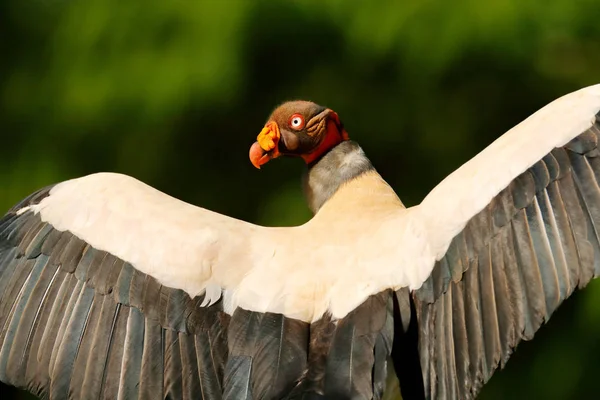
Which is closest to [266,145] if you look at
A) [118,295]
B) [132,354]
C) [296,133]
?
[296,133]

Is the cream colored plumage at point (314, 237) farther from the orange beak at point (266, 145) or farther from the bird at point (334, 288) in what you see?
the orange beak at point (266, 145)

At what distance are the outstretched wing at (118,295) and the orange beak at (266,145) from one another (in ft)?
1.39

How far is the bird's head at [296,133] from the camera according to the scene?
3.44m

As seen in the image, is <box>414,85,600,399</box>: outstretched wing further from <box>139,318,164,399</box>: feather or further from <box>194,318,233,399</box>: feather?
<box>139,318,164,399</box>: feather

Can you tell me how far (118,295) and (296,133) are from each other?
0.85 meters

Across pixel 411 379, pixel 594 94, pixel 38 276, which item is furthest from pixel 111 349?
pixel 594 94

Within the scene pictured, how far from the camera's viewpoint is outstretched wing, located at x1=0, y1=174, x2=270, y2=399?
285cm

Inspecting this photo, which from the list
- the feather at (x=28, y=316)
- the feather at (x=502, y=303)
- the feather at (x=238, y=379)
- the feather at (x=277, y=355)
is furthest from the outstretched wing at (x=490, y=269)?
the feather at (x=28, y=316)

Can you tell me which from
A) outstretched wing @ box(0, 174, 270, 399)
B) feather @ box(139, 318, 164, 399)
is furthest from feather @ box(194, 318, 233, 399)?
feather @ box(139, 318, 164, 399)

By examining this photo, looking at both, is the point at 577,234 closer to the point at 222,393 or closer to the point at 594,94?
the point at 594,94

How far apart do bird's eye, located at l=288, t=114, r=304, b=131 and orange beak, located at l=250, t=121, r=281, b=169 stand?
49 millimetres

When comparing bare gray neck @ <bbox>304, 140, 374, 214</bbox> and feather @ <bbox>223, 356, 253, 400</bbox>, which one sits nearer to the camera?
feather @ <bbox>223, 356, 253, 400</bbox>

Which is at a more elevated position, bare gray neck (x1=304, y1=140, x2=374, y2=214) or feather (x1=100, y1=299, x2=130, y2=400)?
bare gray neck (x1=304, y1=140, x2=374, y2=214)

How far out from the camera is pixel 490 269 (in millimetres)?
2771
